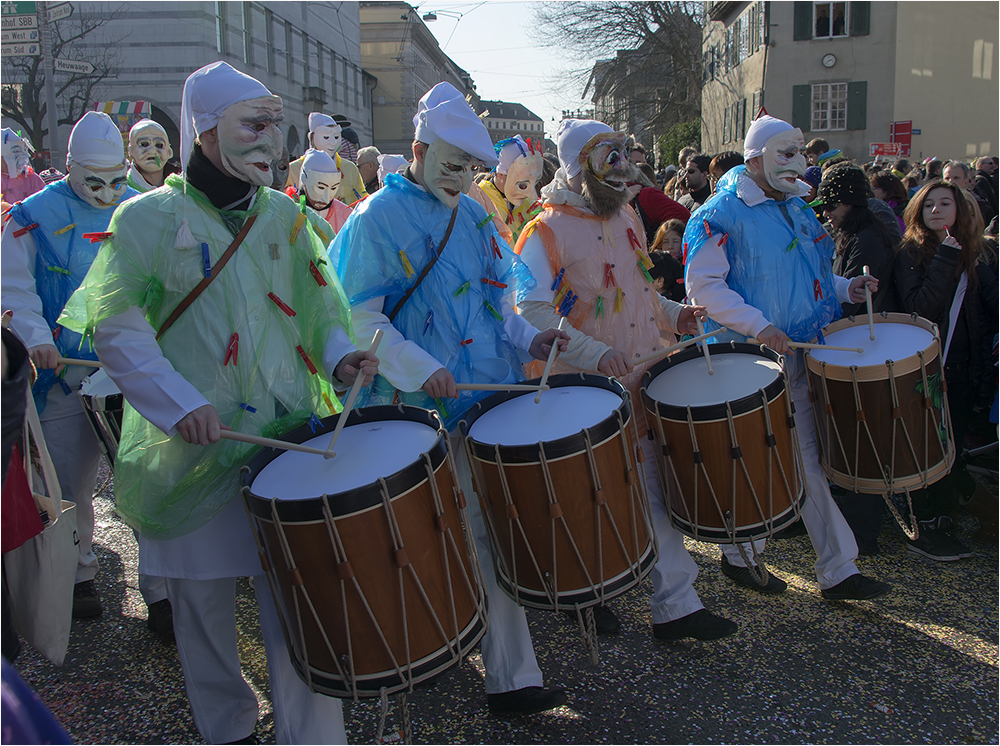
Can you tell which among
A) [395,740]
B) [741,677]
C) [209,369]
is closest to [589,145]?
[209,369]

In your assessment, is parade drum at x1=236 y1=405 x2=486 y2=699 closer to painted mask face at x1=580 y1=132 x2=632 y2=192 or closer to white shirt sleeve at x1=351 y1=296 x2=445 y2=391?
white shirt sleeve at x1=351 y1=296 x2=445 y2=391

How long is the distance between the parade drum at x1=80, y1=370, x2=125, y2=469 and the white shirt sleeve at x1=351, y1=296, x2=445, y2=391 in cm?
113

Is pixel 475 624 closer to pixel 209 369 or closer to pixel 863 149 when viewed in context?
pixel 209 369

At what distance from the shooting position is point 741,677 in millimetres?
2939

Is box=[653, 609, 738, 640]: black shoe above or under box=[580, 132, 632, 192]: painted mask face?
under

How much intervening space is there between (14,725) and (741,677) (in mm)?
2542

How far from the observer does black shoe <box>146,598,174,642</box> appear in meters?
3.36

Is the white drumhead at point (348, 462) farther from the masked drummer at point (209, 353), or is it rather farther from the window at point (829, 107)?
the window at point (829, 107)

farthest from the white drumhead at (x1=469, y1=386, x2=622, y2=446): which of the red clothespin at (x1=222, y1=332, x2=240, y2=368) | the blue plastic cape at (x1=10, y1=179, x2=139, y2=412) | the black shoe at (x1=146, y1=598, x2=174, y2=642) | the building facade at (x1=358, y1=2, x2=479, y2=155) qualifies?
the building facade at (x1=358, y1=2, x2=479, y2=155)

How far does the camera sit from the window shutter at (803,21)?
24172mm

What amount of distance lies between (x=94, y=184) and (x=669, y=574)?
3115mm

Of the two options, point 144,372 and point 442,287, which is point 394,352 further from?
point 144,372

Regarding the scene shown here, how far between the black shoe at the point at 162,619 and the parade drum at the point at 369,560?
4.65 feet

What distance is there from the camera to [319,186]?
243 inches
